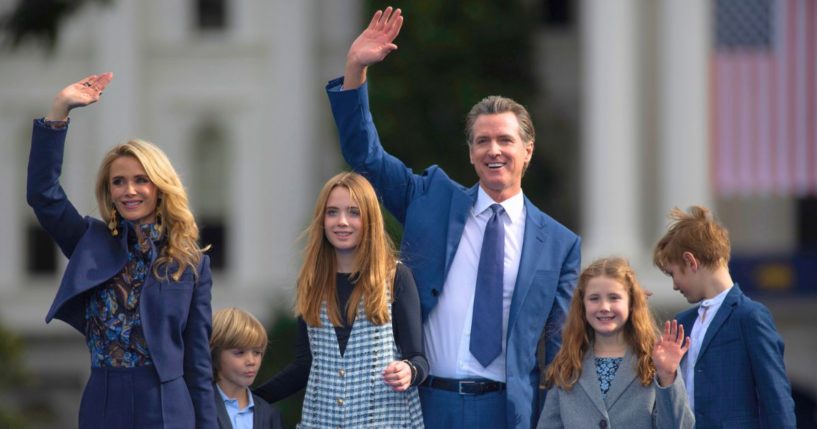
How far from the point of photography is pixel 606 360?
280 inches

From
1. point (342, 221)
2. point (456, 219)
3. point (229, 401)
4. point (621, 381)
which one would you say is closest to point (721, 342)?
point (621, 381)

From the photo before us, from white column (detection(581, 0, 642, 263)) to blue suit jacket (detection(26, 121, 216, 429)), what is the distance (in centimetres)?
1641

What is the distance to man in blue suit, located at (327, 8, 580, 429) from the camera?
23.0ft

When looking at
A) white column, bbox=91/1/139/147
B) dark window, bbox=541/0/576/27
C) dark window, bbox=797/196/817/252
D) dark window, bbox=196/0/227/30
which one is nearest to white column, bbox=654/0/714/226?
dark window, bbox=797/196/817/252

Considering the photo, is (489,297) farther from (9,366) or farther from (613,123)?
(613,123)

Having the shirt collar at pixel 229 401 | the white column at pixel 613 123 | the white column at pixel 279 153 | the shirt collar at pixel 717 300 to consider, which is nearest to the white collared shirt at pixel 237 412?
the shirt collar at pixel 229 401

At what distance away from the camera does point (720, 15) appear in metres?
22.8

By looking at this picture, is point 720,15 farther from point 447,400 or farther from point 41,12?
point 447,400

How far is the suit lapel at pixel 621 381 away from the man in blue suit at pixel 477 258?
32 centimetres

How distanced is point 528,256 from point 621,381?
2.09 ft

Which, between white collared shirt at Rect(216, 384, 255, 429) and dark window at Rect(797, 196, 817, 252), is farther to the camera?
dark window at Rect(797, 196, 817, 252)

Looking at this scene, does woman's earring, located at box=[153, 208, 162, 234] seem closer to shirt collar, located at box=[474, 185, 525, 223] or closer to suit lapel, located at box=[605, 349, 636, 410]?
shirt collar, located at box=[474, 185, 525, 223]

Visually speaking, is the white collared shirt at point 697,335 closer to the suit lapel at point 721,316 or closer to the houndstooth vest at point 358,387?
the suit lapel at point 721,316

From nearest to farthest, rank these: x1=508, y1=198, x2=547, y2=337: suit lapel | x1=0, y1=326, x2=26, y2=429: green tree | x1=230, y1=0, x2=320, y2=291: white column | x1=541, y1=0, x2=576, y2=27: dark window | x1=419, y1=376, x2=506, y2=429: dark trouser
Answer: x1=419, y1=376, x2=506, y2=429: dark trouser, x1=508, y1=198, x2=547, y2=337: suit lapel, x1=0, y1=326, x2=26, y2=429: green tree, x1=230, y1=0, x2=320, y2=291: white column, x1=541, y1=0, x2=576, y2=27: dark window
